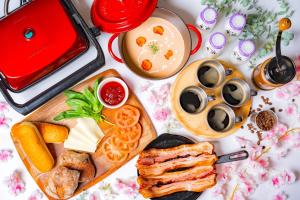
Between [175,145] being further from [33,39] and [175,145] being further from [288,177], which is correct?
[33,39]

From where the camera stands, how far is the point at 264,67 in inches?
62.8

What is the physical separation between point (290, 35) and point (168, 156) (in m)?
0.79

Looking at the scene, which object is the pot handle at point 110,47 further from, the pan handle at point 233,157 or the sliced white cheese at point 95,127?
the pan handle at point 233,157

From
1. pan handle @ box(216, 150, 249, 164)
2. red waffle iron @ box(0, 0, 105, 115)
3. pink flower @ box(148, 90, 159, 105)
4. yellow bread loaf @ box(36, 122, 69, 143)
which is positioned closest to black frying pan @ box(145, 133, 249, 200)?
pan handle @ box(216, 150, 249, 164)

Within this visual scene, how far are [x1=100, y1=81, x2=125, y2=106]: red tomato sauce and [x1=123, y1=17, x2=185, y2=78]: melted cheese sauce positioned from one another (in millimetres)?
137

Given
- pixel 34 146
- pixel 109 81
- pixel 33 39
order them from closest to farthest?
pixel 33 39 → pixel 34 146 → pixel 109 81

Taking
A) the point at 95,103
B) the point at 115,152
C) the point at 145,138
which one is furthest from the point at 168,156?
the point at 95,103

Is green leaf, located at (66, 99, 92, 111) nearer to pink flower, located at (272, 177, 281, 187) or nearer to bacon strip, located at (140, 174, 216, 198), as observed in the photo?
bacon strip, located at (140, 174, 216, 198)

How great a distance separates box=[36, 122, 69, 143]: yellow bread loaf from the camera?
5.12 feet

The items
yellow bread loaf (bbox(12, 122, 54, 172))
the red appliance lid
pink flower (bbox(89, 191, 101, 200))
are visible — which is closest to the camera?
the red appliance lid

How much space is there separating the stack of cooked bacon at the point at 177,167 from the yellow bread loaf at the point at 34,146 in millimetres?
387

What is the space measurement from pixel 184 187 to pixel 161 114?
1.10ft

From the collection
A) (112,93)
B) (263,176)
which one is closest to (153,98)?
(112,93)

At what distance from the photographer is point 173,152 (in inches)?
63.7
